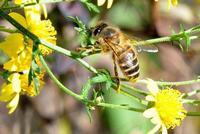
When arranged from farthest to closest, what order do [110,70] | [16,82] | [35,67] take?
1. [110,70]
2. [16,82]
3. [35,67]

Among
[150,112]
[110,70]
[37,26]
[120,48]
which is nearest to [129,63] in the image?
[120,48]

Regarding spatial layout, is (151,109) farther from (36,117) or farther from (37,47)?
(36,117)

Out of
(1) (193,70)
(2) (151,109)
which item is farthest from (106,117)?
(2) (151,109)

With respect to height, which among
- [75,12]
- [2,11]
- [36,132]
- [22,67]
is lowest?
[36,132]

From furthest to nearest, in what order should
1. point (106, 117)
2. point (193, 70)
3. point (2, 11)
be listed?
1. point (193, 70)
2. point (106, 117)
3. point (2, 11)

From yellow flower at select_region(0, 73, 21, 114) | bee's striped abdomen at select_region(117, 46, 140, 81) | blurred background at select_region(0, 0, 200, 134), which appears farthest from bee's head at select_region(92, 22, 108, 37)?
blurred background at select_region(0, 0, 200, 134)

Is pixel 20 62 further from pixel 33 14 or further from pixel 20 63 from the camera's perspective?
pixel 33 14

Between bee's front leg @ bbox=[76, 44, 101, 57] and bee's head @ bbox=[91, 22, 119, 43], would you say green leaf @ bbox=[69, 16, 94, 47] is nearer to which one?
bee's front leg @ bbox=[76, 44, 101, 57]
